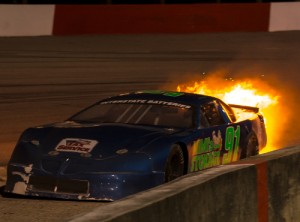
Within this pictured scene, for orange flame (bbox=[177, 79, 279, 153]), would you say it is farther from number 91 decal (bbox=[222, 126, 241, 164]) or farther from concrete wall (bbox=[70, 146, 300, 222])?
A: concrete wall (bbox=[70, 146, 300, 222])

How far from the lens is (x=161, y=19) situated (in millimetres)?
30531

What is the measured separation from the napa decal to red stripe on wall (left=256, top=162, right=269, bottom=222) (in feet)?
9.20

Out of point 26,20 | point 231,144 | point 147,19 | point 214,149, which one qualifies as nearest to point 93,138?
point 214,149

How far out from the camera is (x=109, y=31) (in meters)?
30.1

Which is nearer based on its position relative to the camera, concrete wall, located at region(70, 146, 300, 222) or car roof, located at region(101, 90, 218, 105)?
concrete wall, located at region(70, 146, 300, 222)

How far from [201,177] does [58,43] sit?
2248 cm

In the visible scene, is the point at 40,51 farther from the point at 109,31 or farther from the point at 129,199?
the point at 129,199

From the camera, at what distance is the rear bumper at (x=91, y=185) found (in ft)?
27.5

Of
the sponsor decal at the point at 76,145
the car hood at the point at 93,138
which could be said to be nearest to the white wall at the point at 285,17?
the car hood at the point at 93,138

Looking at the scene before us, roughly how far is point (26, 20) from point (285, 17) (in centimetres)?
870

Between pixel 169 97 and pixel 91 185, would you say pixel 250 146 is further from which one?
pixel 91 185

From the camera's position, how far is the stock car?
332 inches

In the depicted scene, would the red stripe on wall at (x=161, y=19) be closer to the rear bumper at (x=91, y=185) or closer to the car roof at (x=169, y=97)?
the car roof at (x=169, y=97)

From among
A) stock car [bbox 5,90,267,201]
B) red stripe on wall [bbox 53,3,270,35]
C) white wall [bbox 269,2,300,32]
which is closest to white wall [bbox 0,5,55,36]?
red stripe on wall [bbox 53,3,270,35]
